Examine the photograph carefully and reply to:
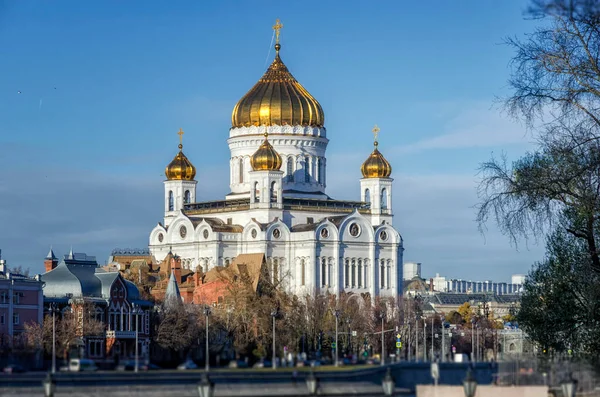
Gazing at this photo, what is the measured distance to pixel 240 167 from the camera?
157 meters

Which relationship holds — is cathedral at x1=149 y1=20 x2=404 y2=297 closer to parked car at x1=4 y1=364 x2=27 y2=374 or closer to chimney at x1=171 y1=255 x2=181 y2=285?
chimney at x1=171 y1=255 x2=181 y2=285

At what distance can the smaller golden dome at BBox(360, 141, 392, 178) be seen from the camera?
156875mm

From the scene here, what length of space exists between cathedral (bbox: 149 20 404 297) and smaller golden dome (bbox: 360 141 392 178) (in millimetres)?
88

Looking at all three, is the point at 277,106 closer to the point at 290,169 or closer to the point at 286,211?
the point at 290,169

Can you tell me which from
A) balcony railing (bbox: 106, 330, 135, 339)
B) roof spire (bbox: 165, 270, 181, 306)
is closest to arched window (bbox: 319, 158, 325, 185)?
roof spire (bbox: 165, 270, 181, 306)

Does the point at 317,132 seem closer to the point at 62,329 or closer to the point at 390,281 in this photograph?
the point at 390,281

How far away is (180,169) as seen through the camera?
158m

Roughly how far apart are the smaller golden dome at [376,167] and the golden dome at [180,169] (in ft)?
49.4

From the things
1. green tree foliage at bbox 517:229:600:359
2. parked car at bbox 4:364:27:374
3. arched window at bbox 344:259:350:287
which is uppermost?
arched window at bbox 344:259:350:287

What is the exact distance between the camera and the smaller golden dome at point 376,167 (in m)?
157

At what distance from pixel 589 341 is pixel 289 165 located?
325ft

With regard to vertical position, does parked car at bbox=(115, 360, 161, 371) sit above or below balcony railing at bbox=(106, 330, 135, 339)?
below

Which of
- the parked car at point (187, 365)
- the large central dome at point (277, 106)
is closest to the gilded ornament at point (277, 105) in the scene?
the large central dome at point (277, 106)

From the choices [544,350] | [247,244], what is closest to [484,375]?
[544,350]
